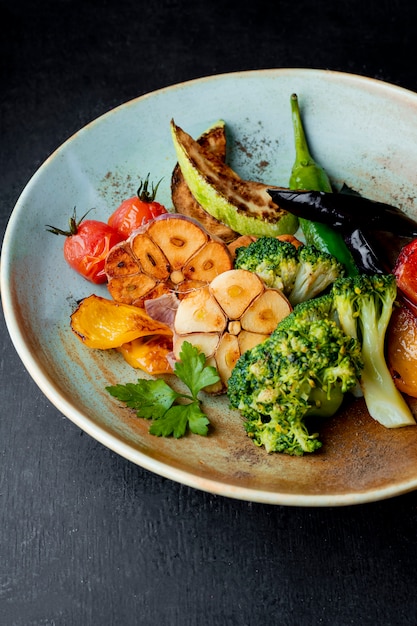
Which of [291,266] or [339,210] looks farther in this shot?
[339,210]

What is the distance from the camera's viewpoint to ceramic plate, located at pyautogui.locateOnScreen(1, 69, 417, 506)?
10.3 ft

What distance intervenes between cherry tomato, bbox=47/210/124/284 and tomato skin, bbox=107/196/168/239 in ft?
0.24

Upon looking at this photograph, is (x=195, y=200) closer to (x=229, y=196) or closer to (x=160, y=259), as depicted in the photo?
(x=229, y=196)

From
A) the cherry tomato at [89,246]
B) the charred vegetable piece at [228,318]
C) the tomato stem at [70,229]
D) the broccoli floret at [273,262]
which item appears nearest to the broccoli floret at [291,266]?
the broccoli floret at [273,262]

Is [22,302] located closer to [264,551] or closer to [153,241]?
[153,241]

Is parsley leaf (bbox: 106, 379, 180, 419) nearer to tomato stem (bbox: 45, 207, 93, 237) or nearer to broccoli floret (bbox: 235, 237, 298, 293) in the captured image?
broccoli floret (bbox: 235, 237, 298, 293)

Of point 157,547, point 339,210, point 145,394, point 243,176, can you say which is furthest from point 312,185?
point 157,547

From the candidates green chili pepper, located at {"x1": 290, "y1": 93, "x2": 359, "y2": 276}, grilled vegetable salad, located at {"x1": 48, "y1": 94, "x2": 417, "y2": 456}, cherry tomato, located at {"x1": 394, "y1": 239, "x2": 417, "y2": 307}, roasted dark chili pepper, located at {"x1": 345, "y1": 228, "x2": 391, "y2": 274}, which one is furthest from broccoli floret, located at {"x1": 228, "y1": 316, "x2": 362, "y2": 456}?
green chili pepper, located at {"x1": 290, "y1": 93, "x2": 359, "y2": 276}

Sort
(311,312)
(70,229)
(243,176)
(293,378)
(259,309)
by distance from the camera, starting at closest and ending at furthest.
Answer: (293,378)
(311,312)
(259,309)
(70,229)
(243,176)

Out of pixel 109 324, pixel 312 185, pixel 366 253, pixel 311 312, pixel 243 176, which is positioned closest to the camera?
pixel 311 312

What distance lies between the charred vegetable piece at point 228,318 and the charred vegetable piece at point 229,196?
737 millimetres

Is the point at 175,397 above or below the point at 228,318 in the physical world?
below

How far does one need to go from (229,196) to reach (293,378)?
1350mm

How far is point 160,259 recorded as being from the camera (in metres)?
3.65
